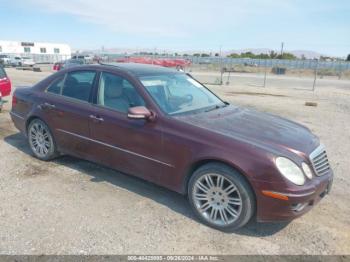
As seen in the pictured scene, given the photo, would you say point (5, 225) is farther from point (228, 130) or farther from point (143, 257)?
point (228, 130)

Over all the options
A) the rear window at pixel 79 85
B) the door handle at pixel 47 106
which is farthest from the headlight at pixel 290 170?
the door handle at pixel 47 106

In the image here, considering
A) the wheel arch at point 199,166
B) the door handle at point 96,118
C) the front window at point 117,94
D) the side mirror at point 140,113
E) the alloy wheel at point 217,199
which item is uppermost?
the front window at point 117,94

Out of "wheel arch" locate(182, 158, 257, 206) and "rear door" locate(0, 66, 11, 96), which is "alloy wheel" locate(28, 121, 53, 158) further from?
"rear door" locate(0, 66, 11, 96)

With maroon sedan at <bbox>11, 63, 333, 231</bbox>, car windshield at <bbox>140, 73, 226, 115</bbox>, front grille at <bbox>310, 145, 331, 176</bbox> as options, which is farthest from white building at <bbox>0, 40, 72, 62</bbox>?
front grille at <bbox>310, 145, 331, 176</bbox>

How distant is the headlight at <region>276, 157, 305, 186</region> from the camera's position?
123 inches

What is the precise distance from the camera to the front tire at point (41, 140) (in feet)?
16.9

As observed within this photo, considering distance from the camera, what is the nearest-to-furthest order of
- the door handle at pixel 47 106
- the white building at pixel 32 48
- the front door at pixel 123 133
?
the front door at pixel 123 133 → the door handle at pixel 47 106 → the white building at pixel 32 48

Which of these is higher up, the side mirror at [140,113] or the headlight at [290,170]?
the side mirror at [140,113]

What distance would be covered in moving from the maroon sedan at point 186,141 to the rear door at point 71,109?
2cm

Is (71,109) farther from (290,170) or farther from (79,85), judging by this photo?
(290,170)

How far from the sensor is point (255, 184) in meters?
3.19

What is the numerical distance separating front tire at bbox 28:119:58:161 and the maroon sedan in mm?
18

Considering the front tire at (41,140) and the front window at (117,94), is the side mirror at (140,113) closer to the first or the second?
the front window at (117,94)

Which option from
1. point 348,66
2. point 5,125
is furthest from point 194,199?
point 348,66
